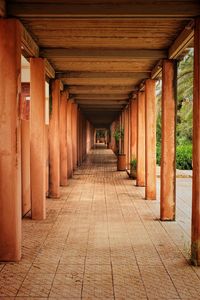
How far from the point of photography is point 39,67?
823 cm

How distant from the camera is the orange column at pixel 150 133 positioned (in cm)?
1065

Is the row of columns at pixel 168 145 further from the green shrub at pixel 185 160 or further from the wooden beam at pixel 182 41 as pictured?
the green shrub at pixel 185 160

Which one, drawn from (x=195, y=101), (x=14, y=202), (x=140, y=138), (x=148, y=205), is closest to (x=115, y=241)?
(x=14, y=202)

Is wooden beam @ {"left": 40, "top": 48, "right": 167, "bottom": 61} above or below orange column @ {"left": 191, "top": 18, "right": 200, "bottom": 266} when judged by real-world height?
above

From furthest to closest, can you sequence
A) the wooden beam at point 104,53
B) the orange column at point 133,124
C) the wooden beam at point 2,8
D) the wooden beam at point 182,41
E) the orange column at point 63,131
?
the orange column at point 133,124 < the orange column at point 63,131 < the wooden beam at point 104,53 < the wooden beam at point 182,41 < the wooden beam at point 2,8

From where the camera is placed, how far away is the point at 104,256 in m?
5.86

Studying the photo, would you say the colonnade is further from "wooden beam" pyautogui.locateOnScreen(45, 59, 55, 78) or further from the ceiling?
"wooden beam" pyautogui.locateOnScreen(45, 59, 55, 78)

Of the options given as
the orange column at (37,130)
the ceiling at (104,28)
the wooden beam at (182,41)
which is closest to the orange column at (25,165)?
→ the orange column at (37,130)

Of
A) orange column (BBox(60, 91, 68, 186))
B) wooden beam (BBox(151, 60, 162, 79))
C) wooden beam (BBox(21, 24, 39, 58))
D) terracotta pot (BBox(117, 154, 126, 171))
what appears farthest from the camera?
terracotta pot (BBox(117, 154, 126, 171))

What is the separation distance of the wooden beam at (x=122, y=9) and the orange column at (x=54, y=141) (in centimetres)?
542

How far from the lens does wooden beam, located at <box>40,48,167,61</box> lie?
25.2ft

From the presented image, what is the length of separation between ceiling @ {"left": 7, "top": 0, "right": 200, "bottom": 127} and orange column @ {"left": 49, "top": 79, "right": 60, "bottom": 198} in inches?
36.0

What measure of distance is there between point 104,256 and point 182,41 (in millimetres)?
3740

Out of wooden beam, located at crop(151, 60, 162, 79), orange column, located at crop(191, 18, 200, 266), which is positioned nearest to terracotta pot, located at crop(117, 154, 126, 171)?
wooden beam, located at crop(151, 60, 162, 79)
